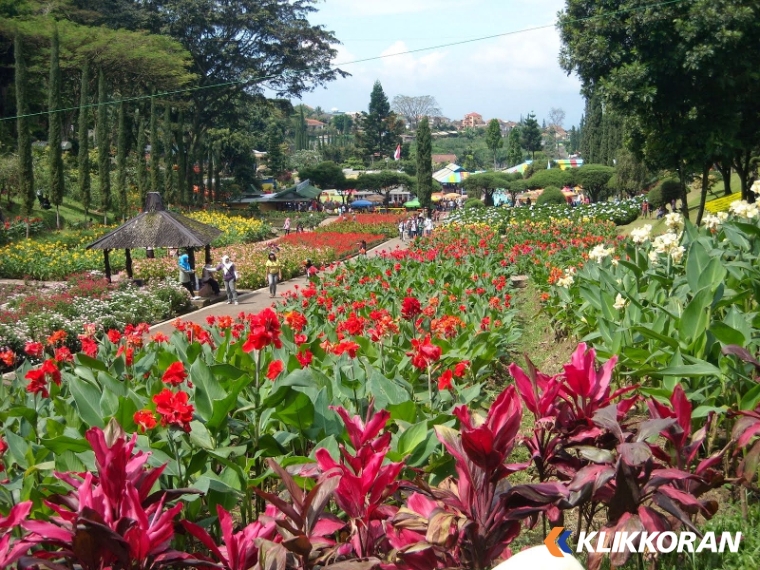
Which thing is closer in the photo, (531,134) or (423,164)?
(423,164)

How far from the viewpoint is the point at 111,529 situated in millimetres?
1971

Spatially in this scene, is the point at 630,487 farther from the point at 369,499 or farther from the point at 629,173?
the point at 629,173

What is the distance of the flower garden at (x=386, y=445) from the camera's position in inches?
81.4

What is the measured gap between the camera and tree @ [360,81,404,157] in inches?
3575

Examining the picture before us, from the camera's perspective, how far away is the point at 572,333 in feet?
24.6

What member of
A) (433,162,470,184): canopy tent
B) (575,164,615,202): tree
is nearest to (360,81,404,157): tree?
(433,162,470,184): canopy tent

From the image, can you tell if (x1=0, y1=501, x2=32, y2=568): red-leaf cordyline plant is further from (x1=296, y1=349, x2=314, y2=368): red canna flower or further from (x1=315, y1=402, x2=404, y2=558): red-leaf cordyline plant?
(x1=296, y1=349, x2=314, y2=368): red canna flower

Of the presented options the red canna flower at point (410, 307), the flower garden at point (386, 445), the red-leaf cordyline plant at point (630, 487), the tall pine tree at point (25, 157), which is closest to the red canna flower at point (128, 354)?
the flower garden at point (386, 445)

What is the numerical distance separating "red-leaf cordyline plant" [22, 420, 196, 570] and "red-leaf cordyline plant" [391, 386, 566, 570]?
0.67 meters

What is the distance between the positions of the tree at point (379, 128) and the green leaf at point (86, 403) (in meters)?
88.3

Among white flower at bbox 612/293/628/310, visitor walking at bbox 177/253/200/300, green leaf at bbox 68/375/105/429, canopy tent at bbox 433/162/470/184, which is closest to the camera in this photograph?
green leaf at bbox 68/375/105/429

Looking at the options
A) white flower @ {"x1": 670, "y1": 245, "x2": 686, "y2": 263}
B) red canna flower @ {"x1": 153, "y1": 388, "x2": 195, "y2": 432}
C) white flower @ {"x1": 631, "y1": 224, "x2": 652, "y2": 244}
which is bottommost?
red canna flower @ {"x1": 153, "y1": 388, "x2": 195, "y2": 432}

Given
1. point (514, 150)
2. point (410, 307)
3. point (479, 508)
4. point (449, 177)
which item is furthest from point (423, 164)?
point (514, 150)

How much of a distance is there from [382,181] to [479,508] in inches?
2470
